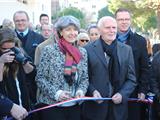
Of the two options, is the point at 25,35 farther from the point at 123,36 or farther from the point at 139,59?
the point at 139,59

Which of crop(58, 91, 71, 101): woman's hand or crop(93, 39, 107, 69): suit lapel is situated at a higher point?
crop(93, 39, 107, 69): suit lapel

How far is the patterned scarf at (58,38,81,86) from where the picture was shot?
18.1 ft

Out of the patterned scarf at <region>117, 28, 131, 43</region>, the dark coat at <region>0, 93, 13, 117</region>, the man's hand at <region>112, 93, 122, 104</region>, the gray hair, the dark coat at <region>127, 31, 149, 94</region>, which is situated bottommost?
the man's hand at <region>112, 93, 122, 104</region>

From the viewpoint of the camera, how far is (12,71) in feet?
17.9

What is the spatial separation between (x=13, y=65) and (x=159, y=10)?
1005 inches

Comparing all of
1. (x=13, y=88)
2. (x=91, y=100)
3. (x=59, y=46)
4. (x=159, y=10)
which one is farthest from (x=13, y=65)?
(x=159, y=10)

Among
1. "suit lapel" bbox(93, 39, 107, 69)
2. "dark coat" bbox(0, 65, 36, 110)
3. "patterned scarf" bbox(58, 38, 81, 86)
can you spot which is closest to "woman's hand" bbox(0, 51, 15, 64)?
"dark coat" bbox(0, 65, 36, 110)

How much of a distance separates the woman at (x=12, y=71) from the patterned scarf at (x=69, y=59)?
1.76 ft

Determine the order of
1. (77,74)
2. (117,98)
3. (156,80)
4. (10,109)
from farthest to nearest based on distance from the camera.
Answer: (156,80) < (117,98) < (77,74) < (10,109)

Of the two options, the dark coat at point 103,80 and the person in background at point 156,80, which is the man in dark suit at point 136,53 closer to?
the person in background at point 156,80

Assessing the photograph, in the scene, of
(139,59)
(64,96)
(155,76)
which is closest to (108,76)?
(155,76)

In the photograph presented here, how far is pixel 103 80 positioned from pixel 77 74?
56 cm

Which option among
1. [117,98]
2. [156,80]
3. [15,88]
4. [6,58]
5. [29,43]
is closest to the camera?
[6,58]

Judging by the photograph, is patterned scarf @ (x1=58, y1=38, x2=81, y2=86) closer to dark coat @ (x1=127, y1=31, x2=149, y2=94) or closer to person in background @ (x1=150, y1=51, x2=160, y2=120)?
person in background @ (x1=150, y1=51, x2=160, y2=120)
